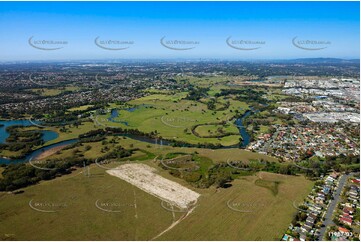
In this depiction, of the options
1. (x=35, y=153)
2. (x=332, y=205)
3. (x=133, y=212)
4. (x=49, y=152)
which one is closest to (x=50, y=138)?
(x=35, y=153)

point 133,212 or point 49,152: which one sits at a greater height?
point 49,152

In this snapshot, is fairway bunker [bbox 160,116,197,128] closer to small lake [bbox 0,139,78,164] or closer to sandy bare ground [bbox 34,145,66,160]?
small lake [bbox 0,139,78,164]

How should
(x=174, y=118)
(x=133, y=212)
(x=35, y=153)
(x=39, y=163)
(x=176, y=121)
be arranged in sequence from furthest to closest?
(x=174, y=118)
(x=176, y=121)
(x=35, y=153)
(x=39, y=163)
(x=133, y=212)

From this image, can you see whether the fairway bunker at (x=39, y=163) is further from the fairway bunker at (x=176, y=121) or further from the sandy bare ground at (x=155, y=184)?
the fairway bunker at (x=176, y=121)

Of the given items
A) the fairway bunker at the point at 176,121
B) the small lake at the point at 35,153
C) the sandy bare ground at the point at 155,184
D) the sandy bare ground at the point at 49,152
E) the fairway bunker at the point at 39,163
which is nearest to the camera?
the sandy bare ground at the point at 155,184

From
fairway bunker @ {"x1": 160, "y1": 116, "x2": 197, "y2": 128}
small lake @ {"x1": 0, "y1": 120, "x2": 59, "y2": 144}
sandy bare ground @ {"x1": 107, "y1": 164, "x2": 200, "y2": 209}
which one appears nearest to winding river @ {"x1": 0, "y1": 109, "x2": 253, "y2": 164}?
small lake @ {"x1": 0, "y1": 120, "x2": 59, "y2": 144}

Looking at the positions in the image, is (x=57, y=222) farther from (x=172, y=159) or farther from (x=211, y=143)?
(x=211, y=143)

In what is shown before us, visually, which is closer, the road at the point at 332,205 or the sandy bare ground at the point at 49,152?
the road at the point at 332,205

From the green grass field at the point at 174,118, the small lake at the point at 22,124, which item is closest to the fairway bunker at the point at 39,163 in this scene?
the small lake at the point at 22,124

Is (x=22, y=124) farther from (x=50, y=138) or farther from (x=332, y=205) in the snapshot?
(x=332, y=205)

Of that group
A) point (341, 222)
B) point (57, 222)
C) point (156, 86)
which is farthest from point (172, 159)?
point (156, 86)
